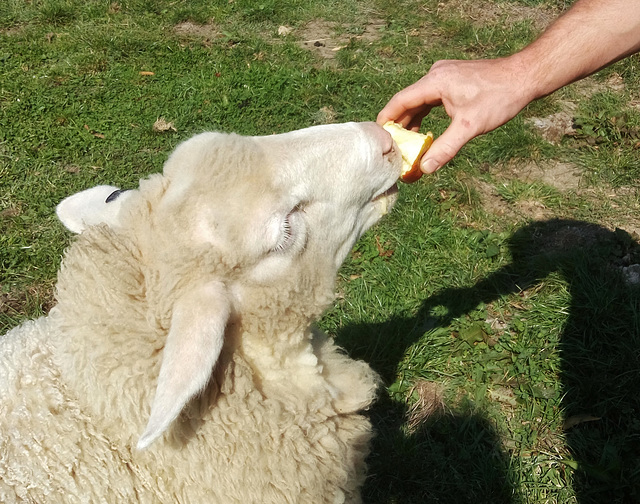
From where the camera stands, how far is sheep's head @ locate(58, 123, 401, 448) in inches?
77.9

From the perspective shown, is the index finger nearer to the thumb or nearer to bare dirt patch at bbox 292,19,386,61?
the thumb

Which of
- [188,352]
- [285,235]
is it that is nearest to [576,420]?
[285,235]

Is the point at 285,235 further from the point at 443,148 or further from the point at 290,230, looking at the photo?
the point at 443,148

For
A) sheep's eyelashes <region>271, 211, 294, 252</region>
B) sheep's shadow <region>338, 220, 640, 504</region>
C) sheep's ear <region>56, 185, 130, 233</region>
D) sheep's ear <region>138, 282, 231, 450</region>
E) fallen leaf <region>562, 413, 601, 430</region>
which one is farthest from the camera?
fallen leaf <region>562, 413, 601, 430</region>

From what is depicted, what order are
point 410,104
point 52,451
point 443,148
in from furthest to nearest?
point 410,104
point 443,148
point 52,451

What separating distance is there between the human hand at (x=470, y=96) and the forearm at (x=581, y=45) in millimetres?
71

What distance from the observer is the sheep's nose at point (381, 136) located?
92.0 inches

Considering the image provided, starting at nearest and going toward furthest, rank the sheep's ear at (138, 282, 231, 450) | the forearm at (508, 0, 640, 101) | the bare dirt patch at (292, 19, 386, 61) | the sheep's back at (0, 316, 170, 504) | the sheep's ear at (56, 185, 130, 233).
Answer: the sheep's ear at (138, 282, 231, 450) < the sheep's back at (0, 316, 170, 504) < the sheep's ear at (56, 185, 130, 233) < the forearm at (508, 0, 640, 101) < the bare dirt patch at (292, 19, 386, 61)

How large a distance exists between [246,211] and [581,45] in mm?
1683

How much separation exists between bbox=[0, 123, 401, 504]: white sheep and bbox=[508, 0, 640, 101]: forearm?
0.81 m

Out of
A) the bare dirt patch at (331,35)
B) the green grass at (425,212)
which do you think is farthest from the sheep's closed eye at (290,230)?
the bare dirt patch at (331,35)

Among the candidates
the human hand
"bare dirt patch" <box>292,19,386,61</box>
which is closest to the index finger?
the human hand

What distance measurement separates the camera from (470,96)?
92.4 inches

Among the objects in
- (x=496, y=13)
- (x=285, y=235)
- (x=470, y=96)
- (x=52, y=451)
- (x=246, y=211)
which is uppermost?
(x=470, y=96)
